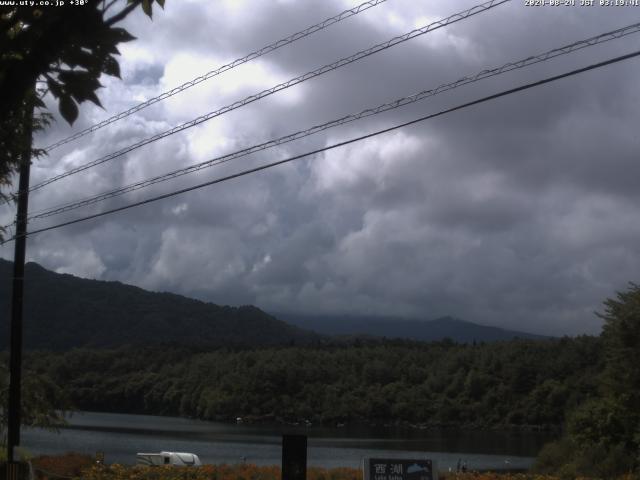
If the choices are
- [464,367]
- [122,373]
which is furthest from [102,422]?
[464,367]

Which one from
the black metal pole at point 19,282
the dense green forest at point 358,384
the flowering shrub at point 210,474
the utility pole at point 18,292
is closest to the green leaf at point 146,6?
the flowering shrub at point 210,474

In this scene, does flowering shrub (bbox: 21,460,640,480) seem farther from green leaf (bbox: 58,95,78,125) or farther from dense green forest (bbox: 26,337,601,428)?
dense green forest (bbox: 26,337,601,428)

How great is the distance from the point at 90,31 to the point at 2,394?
18.8 meters

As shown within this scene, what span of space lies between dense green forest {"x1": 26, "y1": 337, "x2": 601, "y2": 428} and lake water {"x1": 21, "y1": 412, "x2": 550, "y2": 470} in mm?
4339

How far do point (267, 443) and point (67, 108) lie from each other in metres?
71.2

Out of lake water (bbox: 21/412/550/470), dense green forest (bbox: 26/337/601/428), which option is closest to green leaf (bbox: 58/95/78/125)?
lake water (bbox: 21/412/550/470)

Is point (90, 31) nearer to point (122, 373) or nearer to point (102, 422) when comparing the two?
point (102, 422)

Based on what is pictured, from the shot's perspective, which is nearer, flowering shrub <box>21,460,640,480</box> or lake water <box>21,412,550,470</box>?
flowering shrub <box>21,460,640,480</box>

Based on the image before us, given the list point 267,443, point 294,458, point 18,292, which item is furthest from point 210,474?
point 267,443

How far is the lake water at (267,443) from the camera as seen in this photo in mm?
55281

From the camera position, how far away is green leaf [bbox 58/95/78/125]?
4411 mm

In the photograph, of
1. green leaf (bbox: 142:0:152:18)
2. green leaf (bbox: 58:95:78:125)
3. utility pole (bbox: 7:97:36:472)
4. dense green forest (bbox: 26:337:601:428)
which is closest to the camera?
green leaf (bbox: 58:95:78:125)

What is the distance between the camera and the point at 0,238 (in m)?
18.5

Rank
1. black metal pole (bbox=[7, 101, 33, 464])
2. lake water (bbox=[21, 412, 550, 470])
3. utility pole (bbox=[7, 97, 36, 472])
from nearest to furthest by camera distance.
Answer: utility pole (bbox=[7, 97, 36, 472])
black metal pole (bbox=[7, 101, 33, 464])
lake water (bbox=[21, 412, 550, 470])
